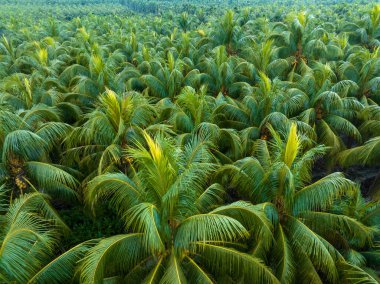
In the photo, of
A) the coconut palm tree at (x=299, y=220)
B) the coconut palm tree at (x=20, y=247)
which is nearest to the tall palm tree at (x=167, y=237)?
the coconut palm tree at (x=20, y=247)

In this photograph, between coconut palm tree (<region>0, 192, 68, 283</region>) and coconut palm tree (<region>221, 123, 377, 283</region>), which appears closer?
coconut palm tree (<region>0, 192, 68, 283</region>)

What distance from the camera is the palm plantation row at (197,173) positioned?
20.7 feet

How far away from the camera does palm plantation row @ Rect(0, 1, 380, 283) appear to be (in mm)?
6324

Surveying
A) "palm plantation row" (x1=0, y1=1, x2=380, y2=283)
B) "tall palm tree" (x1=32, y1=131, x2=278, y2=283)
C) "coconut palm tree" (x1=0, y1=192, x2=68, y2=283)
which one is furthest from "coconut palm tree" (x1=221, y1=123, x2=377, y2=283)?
"coconut palm tree" (x1=0, y1=192, x2=68, y2=283)

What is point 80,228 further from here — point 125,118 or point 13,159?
point 125,118

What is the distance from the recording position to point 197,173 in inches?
293

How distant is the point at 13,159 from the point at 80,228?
2.78 meters

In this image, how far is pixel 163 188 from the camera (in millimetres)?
6508

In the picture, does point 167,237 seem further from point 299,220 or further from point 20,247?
point 299,220

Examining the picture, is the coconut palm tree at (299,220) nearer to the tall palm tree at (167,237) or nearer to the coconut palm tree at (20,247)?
the tall palm tree at (167,237)

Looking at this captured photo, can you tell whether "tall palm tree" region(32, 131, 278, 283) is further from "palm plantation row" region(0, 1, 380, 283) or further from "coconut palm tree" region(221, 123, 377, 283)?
"coconut palm tree" region(221, 123, 377, 283)

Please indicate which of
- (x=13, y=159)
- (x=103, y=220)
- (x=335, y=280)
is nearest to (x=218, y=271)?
(x=335, y=280)

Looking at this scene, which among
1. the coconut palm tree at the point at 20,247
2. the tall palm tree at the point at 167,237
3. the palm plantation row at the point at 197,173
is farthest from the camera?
the palm plantation row at the point at 197,173

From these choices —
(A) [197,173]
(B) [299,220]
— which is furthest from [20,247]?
(B) [299,220]
